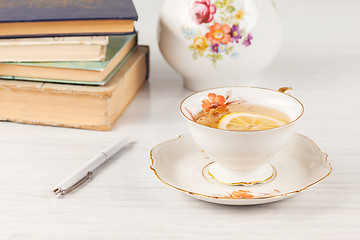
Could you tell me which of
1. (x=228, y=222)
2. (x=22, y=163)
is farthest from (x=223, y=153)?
(x=22, y=163)

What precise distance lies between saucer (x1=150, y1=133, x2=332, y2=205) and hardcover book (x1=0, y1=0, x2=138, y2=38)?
24 centimetres

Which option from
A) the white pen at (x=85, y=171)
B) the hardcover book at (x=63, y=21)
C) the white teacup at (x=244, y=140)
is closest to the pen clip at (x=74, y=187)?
the white pen at (x=85, y=171)

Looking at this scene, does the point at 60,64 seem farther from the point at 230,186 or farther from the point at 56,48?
the point at 230,186

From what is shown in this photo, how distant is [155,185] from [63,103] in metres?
0.26

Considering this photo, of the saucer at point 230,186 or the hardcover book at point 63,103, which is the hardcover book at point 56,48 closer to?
the hardcover book at point 63,103

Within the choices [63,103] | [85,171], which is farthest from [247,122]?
[63,103]

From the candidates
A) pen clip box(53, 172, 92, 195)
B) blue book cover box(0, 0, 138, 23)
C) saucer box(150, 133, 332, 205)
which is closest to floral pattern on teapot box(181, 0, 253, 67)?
blue book cover box(0, 0, 138, 23)

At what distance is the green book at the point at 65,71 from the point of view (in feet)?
2.98

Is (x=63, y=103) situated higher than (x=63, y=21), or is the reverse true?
(x=63, y=21)

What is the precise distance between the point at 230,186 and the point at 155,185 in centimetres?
10

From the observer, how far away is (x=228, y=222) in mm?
651

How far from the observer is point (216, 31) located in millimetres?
976

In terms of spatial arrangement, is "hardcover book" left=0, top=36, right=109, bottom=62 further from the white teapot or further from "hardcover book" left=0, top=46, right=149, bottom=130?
the white teapot

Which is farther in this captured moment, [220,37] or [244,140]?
[220,37]
